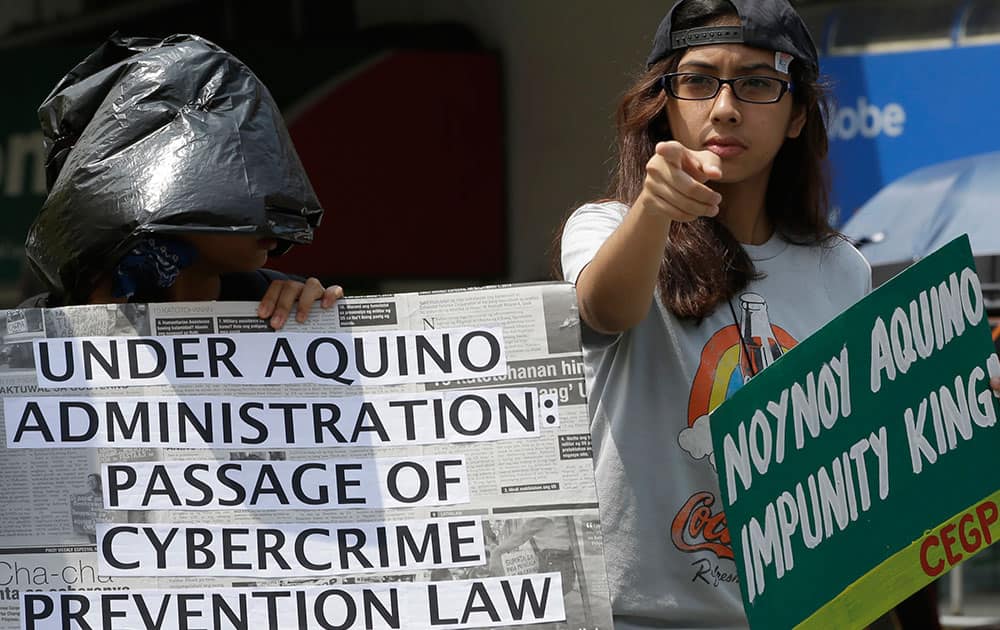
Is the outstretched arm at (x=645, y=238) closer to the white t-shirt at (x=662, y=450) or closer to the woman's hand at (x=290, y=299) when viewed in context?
the white t-shirt at (x=662, y=450)

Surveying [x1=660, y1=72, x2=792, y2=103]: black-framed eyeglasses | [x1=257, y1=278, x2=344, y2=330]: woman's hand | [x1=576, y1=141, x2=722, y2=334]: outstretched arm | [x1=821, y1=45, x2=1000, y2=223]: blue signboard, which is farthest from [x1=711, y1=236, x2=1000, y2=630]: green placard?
[x1=821, y1=45, x2=1000, y2=223]: blue signboard

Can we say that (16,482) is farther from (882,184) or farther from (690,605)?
(882,184)

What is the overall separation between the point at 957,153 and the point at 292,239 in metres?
3.95

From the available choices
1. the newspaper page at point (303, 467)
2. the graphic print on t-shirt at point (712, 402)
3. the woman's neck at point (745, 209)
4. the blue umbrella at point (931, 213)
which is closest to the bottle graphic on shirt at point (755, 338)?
the graphic print on t-shirt at point (712, 402)

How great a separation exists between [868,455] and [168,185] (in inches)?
37.6

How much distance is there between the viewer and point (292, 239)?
1904 mm

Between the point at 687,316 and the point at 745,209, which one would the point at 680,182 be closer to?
the point at 687,316

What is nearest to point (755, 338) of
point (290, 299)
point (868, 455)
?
point (868, 455)

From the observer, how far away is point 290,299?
1891mm

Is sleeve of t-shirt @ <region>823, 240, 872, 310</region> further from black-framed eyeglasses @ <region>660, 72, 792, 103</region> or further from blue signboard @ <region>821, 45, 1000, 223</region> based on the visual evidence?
blue signboard @ <region>821, 45, 1000, 223</region>

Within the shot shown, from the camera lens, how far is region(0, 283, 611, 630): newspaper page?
1812 mm

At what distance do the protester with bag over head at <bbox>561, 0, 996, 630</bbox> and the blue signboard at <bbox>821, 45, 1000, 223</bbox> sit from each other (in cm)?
342

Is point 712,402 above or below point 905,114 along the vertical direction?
below

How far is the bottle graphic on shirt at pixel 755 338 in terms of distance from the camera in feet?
6.49
